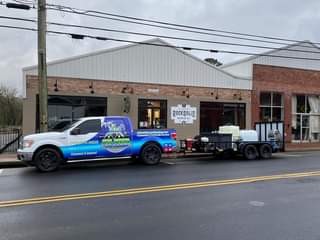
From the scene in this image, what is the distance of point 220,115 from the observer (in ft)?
78.2

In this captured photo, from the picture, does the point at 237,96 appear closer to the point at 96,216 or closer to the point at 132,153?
the point at 132,153

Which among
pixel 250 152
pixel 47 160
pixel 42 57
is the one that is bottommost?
pixel 250 152

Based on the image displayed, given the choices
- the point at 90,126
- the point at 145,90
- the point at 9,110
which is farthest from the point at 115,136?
the point at 9,110

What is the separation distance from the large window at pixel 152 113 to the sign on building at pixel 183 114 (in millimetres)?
646

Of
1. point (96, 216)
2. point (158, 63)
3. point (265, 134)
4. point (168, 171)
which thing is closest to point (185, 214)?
point (96, 216)

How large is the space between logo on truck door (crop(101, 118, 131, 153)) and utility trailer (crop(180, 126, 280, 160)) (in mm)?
3790

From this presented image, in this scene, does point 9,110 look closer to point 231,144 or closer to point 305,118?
point 305,118

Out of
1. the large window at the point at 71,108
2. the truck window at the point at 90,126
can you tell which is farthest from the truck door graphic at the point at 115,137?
the large window at the point at 71,108

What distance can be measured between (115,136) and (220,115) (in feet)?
38.5

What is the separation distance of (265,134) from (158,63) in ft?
25.0

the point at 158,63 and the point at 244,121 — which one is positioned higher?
the point at 158,63

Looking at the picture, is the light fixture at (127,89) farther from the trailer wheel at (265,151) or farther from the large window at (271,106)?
the large window at (271,106)

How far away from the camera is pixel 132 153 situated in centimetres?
1412

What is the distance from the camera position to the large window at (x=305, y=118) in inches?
1089
